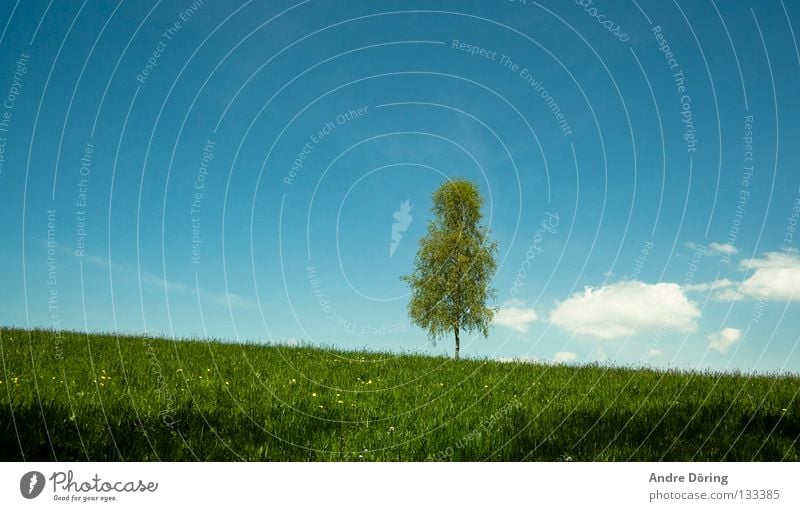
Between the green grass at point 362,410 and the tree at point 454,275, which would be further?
the tree at point 454,275

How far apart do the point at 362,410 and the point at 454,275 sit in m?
16.2

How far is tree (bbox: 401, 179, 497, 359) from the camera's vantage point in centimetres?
2336

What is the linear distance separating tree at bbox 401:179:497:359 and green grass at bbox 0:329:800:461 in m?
11.4

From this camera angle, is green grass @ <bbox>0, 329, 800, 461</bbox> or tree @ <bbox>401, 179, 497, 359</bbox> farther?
tree @ <bbox>401, 179, 497, 359</bbox>

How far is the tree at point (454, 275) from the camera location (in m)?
23.4

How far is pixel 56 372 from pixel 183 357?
236cm

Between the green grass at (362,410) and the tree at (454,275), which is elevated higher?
the tree at (454,275)

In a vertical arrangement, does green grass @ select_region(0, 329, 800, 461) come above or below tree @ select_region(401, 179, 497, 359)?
below

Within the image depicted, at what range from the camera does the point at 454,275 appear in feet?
77.9

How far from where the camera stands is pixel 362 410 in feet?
25.5

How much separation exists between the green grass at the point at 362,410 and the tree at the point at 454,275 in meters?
11.4

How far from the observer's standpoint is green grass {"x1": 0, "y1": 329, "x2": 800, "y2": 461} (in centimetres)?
605

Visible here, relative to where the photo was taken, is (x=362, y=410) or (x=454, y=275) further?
(x=454, y=275)
